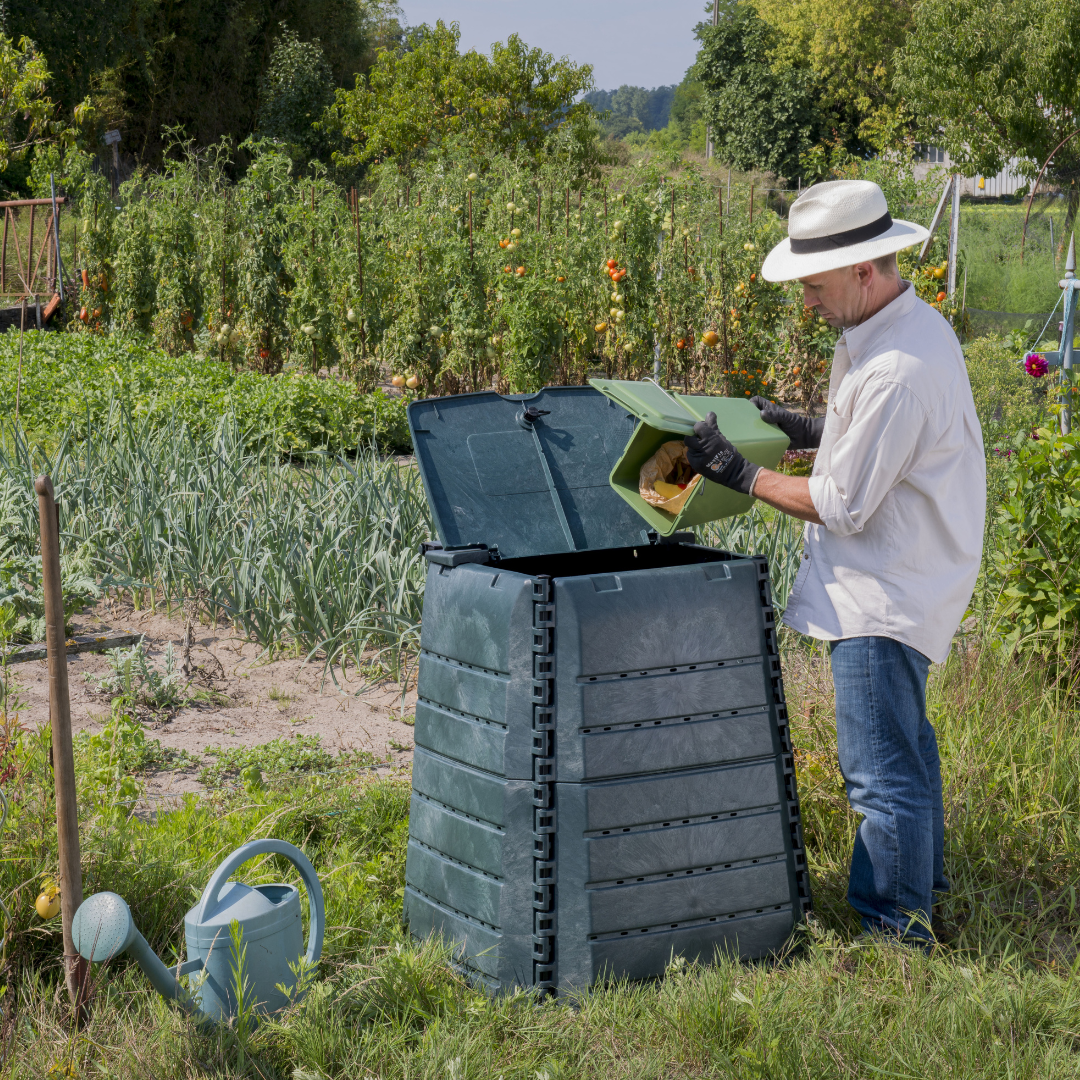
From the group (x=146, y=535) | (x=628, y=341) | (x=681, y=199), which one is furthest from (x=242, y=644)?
(x=681, y=199)

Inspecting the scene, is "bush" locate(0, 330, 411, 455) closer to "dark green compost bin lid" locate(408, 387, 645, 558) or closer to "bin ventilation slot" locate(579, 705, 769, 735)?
"dark green compost bin lid" locate(408, 387, 645, 558)

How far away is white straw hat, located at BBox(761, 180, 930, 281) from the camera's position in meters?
2.04

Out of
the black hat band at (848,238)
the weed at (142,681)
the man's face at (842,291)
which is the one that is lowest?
the weed at (142,681)

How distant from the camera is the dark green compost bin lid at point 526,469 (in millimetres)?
2258

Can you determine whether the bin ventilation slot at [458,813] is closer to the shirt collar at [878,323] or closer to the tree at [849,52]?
the shirt collar at [878,323]

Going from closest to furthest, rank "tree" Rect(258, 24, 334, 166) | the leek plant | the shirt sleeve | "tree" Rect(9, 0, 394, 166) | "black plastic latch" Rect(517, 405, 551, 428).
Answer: the shirt sleeve < "black plastic latch" Rect(517, 405, 551, 428) < the leek plant < "tree" Rect(9, 0, 394, 166) < "tree" Rect(258, 24, 334, 166)

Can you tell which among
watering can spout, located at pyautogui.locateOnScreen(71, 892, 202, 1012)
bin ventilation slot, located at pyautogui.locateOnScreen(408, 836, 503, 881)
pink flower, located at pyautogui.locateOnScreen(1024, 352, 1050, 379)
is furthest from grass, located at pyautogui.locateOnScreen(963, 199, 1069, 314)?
watering can spout, located at pyautogui.locateOnScreen(71, 892, 202, 1012)

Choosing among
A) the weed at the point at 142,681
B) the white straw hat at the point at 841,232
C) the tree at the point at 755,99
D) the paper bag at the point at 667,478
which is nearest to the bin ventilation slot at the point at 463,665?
the paper bag at the point at 667,478

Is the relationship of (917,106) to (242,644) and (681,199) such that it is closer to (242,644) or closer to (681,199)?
(681,199)

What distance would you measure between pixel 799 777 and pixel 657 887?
0.93m

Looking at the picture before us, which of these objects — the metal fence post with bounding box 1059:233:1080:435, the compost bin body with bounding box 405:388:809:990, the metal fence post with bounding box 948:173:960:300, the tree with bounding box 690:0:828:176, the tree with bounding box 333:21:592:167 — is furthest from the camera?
the tree with bounding box 690:0:828:176

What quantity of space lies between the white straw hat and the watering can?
145 centimetres

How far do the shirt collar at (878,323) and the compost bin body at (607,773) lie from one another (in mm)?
479

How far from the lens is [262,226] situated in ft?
27.2
